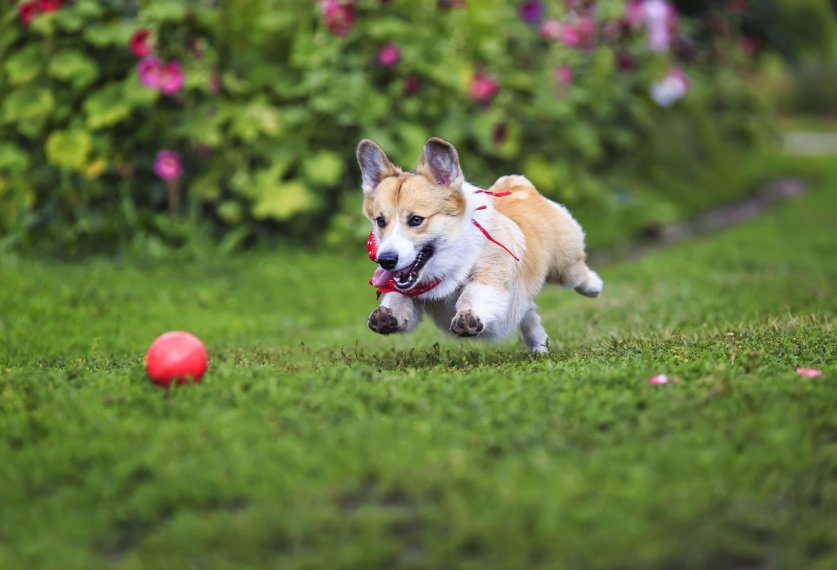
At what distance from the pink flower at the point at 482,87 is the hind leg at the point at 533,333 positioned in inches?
193

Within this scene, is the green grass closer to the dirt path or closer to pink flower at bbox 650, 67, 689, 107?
the dirt path

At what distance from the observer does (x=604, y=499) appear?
3.26 m

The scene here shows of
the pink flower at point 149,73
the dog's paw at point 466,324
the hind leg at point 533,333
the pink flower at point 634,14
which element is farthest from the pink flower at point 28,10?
the pink flower at point 634,14

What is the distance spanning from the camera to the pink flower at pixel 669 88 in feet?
40.5

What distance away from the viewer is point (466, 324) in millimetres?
4750

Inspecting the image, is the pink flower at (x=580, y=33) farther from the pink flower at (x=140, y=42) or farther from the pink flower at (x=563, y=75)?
the pink flower at (x=140, y=42)

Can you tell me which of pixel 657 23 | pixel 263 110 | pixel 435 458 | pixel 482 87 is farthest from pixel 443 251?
pixel 657 23

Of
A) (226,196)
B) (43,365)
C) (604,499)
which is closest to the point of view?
(604,499)

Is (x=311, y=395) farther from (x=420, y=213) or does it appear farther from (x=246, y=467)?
(x=420, y=213)

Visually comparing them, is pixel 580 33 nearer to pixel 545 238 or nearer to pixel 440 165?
pixel 545 238

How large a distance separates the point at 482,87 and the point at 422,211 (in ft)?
18.1

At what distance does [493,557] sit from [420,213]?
2253 millimetres

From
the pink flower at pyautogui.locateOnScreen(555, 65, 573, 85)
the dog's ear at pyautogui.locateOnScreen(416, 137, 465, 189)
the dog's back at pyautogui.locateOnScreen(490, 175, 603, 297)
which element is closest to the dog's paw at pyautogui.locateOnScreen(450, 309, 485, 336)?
the dog's back at pyautogui.locateOnScreen(490, 175, 603, 297)

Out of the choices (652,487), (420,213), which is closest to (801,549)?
(652,487)
